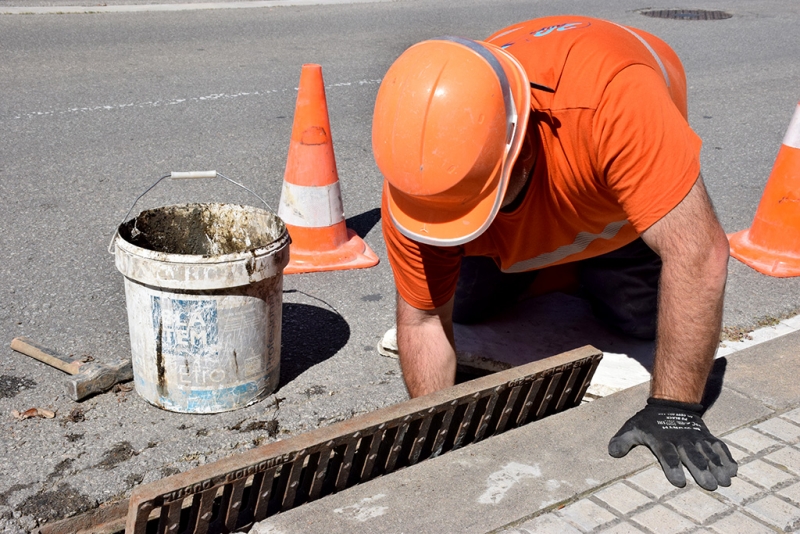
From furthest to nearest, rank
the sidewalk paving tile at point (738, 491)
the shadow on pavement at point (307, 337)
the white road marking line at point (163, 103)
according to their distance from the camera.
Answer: the white road marking line at point (163, 103) < the shadow on pavement at point (307, 337) < the sidewalk paving tile at point (738, 491)

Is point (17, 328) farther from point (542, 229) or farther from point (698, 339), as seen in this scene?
point (698, 339)

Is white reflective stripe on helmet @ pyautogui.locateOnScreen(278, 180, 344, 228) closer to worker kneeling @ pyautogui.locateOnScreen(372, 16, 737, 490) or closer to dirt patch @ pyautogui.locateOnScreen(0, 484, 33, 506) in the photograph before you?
worker kneeling @ pyautogui.locateOnScreen(372, 16, 737, 490)

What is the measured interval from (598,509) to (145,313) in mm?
1591

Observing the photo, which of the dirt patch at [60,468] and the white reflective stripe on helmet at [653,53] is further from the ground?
the white reflective stripe on helmet at [653,53]

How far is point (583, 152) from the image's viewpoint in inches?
95.2

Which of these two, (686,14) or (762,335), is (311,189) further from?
(686,14)

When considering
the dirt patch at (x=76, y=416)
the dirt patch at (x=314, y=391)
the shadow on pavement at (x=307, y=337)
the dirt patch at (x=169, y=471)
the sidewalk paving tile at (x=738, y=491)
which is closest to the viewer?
the sidewalk paving tile at (x=738, y=491)

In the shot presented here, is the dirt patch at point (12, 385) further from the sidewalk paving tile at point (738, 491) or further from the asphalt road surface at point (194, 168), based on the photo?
the sidewalk paving tile at point (738, 491)

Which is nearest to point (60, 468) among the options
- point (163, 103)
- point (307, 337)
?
point (307, 337)

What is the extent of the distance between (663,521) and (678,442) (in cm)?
30

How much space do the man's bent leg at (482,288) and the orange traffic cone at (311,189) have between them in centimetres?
84

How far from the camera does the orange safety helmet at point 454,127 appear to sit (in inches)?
86.5

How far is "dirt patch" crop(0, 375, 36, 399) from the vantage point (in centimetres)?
306

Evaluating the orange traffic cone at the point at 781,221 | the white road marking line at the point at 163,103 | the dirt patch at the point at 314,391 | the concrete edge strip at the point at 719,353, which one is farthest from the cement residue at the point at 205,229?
the white road marking line at the point at 163,103
